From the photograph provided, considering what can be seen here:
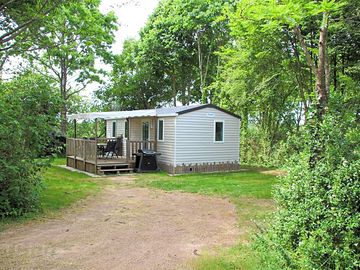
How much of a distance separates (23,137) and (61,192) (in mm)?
2634

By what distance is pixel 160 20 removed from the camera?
63.7ft

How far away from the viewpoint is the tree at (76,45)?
1191 centimetres

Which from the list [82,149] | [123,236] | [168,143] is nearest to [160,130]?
[168,143]

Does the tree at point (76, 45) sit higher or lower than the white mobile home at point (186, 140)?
higher

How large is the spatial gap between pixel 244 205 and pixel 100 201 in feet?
10.8

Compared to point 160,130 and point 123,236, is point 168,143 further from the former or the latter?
point 123,236

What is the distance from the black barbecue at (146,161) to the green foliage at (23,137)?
6.36 m

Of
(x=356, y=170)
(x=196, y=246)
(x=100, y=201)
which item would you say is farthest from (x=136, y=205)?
(x=356, y=170)

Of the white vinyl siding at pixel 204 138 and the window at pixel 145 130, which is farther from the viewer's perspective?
the window at pixel 145 130

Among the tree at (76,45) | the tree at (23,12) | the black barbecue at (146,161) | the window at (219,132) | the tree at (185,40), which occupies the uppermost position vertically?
the tree at (185,40)

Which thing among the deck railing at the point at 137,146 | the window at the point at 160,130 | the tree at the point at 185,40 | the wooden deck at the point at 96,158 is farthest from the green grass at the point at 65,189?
the tree at the point at 185,40

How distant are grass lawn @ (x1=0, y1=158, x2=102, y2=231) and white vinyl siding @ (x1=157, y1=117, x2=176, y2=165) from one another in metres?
3.12

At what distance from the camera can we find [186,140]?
42.1ft

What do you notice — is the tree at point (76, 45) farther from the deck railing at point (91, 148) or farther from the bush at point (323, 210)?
the bush at point (323, 210)
